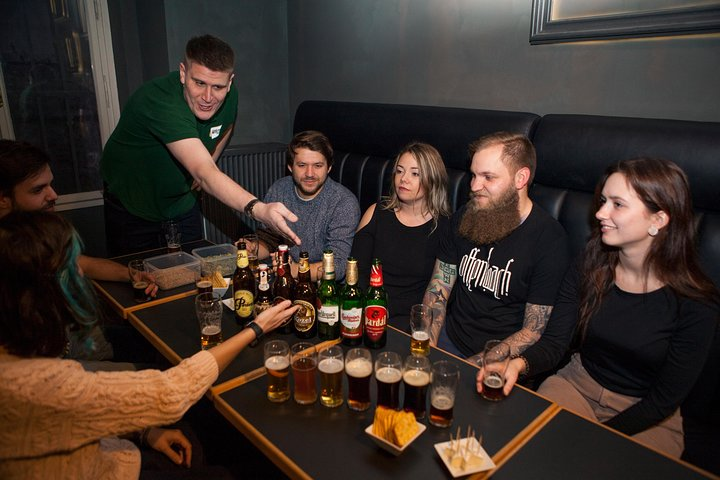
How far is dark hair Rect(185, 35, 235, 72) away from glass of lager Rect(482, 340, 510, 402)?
6.01 feet

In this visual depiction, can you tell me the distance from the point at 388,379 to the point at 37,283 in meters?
0.89

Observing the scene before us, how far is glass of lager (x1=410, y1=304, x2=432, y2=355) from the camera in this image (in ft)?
5.24

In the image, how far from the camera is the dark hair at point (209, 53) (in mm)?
2311

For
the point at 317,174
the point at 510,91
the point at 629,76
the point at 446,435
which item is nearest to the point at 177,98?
the point at 317,174

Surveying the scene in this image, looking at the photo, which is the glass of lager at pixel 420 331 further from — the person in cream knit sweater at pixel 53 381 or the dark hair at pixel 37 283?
the dark hair at pixel 37 283

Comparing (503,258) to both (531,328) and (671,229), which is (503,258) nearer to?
(531,328)

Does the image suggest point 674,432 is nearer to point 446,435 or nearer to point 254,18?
point 446,435

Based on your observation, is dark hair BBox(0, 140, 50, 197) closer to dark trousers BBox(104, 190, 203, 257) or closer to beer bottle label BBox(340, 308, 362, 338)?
dark trousers BBox(104, 190, 203, 257)

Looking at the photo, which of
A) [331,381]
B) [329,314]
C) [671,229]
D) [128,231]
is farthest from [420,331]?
[128,231]

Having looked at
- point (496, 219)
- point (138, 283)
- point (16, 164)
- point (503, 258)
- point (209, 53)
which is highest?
point (209, 53)

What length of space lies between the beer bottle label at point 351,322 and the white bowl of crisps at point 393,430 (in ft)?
1.38

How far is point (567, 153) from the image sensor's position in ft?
7.34

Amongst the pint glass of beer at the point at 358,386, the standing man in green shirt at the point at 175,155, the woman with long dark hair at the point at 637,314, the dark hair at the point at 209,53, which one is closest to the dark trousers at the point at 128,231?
the standing man in green shirt at the point at 175,155

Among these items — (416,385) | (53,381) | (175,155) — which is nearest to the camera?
(53,381)
